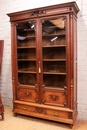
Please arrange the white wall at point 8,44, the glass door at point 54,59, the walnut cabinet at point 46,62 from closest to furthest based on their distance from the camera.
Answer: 1. the walnut cabinet at point 46,62
2. the glass door at point 54,59
3. the white wall at point 8,44

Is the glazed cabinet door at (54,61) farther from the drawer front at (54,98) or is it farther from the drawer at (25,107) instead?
the drawer at (25,107)

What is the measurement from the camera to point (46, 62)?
107 inches

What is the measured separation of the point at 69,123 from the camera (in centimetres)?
243

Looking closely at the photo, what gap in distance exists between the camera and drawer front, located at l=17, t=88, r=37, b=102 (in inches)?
108

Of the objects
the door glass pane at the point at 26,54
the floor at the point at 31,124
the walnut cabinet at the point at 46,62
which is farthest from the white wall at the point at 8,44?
the door glass pane at the point at 26,54

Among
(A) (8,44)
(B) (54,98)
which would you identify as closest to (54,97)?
(B) (54,98)

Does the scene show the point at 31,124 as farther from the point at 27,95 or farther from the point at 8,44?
the point at 8,44

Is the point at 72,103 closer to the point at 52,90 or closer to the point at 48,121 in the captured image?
the point at 52,90

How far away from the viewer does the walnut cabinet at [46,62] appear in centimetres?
240

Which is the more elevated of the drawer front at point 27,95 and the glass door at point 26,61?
the glass door at point 26,61

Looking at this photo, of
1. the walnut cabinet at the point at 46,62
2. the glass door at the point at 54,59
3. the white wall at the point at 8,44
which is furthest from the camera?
the white wall at the point at 8,44

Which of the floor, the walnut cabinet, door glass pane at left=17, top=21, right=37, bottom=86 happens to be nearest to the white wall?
the walnut cabinet

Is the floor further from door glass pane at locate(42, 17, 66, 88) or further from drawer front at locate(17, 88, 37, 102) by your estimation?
door glass pane at locate(42, 17, 66, 88)

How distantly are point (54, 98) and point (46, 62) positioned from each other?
0.71 meters
